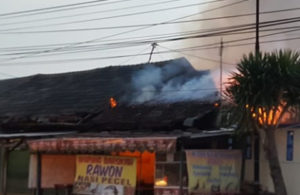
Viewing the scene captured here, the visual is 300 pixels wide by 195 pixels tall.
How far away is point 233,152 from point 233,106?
1522mm

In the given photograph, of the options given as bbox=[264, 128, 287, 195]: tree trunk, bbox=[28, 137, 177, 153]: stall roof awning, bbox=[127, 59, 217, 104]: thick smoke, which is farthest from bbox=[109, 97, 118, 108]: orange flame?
bbox=[264, 128, 287, 195]: tree trunk

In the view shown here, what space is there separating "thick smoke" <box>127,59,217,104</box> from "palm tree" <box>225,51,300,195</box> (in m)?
3.57

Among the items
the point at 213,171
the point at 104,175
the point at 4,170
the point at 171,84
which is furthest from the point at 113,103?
the point at 213,171

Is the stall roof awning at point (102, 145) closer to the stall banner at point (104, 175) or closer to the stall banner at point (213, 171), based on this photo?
the stall banner at point (104, 175)

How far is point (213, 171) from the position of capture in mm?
12961

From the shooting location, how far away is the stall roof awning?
1230 centimetres

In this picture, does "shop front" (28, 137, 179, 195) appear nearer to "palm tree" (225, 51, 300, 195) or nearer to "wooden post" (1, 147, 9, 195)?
"palm tree" (225, 51, 300, 195)

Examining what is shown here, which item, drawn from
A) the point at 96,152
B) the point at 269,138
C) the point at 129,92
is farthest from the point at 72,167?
the point at 269,138

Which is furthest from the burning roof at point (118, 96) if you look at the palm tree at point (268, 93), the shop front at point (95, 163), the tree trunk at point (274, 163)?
the tree trunk at point (274, 163)

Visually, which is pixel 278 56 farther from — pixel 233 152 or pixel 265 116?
pixel 233 152

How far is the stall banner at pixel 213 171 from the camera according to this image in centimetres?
1263

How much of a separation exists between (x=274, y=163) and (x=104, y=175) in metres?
4.39

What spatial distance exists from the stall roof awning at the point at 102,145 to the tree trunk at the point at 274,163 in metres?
2.02

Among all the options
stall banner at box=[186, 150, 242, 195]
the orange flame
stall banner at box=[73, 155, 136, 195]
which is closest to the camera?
stall banner at box=[186, 150, 242, 195]
